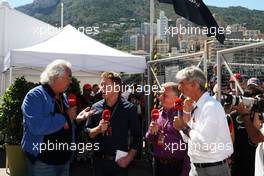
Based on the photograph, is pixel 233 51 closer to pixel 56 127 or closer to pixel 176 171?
pixel 176 171

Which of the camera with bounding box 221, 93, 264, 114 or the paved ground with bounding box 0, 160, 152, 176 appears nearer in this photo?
the camera with bounding box 221, 93, 264, 114

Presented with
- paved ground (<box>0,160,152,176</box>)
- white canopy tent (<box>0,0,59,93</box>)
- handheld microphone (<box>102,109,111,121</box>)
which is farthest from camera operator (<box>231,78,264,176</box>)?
white canopy tent (<box>0,0,59,93</box>)

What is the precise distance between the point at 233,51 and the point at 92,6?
39869 millimetres

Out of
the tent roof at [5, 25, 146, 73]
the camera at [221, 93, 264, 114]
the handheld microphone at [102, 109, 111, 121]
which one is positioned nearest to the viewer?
the camera at [221, 93, 264, 114]

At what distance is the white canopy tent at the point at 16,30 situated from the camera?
14.0 meters

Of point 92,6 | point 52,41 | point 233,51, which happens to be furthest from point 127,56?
point 92,6

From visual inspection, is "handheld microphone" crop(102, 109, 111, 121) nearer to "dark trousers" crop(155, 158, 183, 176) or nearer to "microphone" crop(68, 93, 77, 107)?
"microphone" crop(68, 93, 77, 107)

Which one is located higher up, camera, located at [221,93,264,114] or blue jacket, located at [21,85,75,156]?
camera, located at [221,93,264,114]

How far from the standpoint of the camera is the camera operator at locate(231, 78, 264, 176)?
12.2 feet

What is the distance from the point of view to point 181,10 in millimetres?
8617

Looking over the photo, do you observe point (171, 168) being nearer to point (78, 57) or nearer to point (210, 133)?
point (210, 133)

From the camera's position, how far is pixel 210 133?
3383 mm

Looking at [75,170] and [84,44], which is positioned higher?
[84,44]

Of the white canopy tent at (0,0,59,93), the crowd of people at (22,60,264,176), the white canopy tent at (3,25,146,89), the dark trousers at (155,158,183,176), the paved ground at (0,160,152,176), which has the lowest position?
the paved ground at (0,160,152,176)
